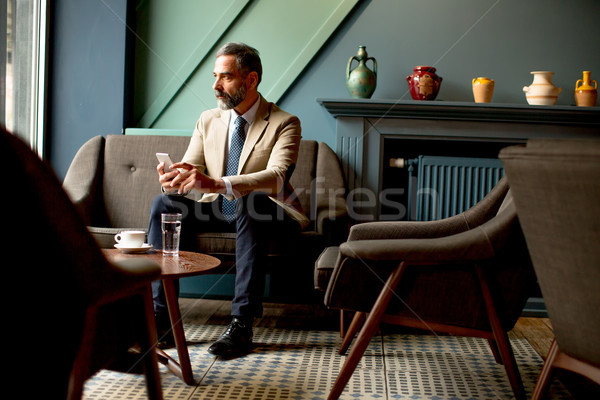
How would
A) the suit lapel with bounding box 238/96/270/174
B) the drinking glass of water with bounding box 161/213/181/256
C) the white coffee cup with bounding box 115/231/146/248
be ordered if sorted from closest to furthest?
the white coffee cup with bounding box 115/231/146/248 → the drinking glass of water with bounding box 161/213/181/256 → the suit lapel with bounding box 238/96/270/174

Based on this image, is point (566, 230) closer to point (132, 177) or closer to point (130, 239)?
point (130, 239)

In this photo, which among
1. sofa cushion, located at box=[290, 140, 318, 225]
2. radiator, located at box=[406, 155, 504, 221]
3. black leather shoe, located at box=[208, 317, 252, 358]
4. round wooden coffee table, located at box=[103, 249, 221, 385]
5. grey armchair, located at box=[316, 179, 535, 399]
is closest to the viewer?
grey armchair, located at box=[316, 179, 535, 399]

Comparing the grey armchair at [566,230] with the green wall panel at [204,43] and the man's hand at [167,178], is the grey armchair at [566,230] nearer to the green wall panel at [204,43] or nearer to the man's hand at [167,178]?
the man's hand at [167,178]

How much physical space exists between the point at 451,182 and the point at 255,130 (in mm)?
1194

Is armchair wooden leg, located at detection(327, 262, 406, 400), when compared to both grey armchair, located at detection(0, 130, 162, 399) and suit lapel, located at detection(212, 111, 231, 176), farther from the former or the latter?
suit lapel, located at detection(212, 111, 231, 176)

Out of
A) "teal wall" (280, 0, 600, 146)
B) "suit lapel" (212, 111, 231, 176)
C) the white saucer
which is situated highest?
"teal wall" (280, 0, 600, 146)

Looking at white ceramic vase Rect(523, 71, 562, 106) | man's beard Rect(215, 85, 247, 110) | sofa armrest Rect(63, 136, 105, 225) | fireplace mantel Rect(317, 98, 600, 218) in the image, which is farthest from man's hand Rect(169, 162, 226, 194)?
white ceramic vase Rect(523, 71, 562, 106)

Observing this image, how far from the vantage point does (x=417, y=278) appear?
1.58m

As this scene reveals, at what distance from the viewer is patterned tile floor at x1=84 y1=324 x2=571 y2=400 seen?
1740 mm

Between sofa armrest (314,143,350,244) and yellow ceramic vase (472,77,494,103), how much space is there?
2.71 ft

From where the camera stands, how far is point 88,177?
285 centimetres

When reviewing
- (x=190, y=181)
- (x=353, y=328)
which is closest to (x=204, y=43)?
(x=190, y=181)

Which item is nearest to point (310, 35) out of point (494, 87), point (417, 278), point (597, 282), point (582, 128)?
point (494, 87)

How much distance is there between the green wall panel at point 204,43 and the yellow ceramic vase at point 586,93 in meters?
1.32
